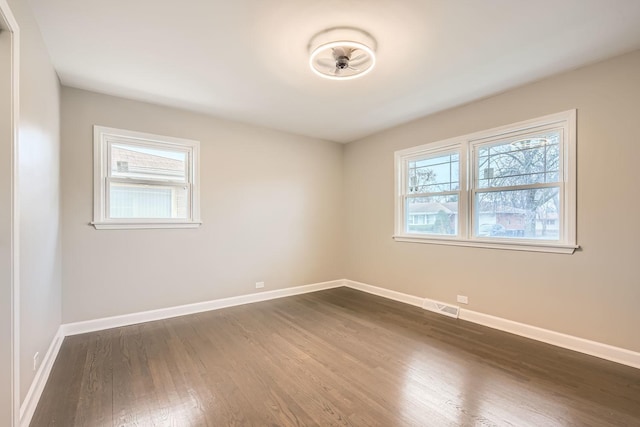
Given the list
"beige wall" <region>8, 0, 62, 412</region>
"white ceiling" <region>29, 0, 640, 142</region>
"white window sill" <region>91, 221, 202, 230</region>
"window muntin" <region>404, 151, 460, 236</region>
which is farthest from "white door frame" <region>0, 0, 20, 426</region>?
"window muntin" <region>404, 151, 460, 236</region>

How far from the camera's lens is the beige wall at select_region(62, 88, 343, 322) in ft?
10.6

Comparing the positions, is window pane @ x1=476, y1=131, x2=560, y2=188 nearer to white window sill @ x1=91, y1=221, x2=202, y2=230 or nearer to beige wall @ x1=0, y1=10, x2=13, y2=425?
white window sill @ x1=91, y1=221, x2=202, y2=230

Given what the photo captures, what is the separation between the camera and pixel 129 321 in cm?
346

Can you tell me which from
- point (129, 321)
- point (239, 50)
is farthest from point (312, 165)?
point (129, 321)

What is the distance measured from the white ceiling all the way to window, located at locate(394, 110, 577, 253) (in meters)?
0.62

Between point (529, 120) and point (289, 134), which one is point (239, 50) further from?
point (529, 120)

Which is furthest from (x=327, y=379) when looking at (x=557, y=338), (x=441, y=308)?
(x=557, y=338)

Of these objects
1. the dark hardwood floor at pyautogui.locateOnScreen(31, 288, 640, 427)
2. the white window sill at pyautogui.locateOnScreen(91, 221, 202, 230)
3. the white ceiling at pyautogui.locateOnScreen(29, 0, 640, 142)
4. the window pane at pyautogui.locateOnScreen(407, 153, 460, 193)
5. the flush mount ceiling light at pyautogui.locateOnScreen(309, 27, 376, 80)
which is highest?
the white ceiling at pyautogui.locateOnScreen(29, 0, 640, 142)

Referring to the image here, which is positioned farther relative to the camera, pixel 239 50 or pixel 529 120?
pixel 529 120

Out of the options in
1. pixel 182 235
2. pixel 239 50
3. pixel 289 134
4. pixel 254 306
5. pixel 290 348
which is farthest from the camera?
pixel 289 134

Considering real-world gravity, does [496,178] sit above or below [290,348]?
above

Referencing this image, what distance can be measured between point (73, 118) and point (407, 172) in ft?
14.3

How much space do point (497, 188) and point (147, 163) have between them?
14.3ft

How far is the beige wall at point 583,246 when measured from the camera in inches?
100
